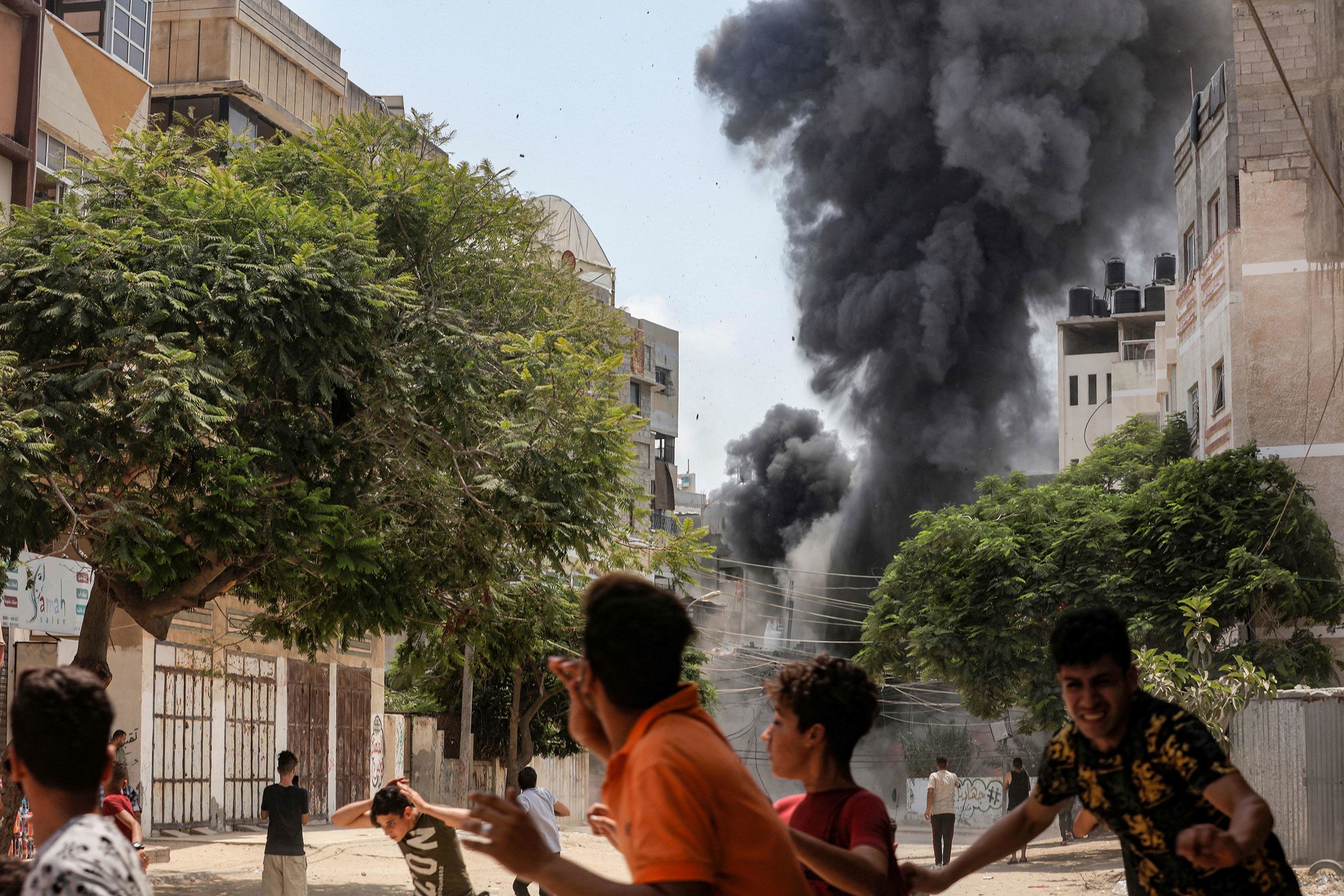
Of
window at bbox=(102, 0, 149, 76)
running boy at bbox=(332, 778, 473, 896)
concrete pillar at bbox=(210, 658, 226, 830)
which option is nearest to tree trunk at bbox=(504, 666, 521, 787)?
concrete pillar at bbox=(210, 658, 226, 830)

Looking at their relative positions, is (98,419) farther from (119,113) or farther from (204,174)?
(119,113)

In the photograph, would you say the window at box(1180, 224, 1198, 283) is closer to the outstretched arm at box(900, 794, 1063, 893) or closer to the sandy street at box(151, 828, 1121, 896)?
the sandy street at box(151, 828, 1121, 896)

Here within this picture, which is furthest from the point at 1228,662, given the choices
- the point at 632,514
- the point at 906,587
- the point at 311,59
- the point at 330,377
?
the point at 311,59

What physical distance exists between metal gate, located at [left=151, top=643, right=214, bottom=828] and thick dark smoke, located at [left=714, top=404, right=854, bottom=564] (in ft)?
159

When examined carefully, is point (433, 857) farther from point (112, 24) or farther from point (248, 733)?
point (248, 733)

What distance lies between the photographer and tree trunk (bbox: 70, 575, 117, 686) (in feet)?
44.3

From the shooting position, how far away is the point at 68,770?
2.78 metres

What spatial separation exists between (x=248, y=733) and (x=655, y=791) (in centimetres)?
2423

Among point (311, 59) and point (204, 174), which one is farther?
point (311, 59)

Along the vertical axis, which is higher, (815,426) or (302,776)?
(815,426)

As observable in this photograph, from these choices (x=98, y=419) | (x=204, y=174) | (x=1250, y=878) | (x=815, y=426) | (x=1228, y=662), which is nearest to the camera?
(x=1250, y=878)

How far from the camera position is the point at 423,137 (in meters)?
16.6

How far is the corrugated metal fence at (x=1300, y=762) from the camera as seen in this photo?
18.7m

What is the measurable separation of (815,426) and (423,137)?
60487 millimetres
